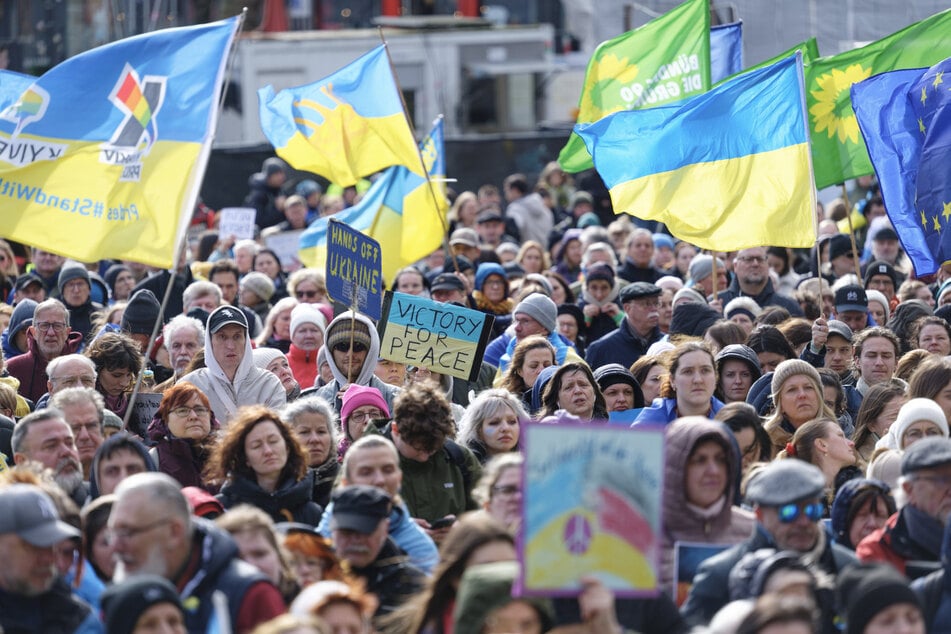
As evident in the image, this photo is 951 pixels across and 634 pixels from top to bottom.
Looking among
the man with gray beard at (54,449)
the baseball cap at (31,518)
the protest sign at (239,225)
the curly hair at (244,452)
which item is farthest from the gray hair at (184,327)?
the protest sign at (239,225)

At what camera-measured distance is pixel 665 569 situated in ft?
19.1

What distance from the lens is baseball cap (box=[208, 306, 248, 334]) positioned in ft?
30.4

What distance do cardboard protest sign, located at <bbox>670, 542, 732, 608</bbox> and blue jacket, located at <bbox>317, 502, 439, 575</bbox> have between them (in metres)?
0.95

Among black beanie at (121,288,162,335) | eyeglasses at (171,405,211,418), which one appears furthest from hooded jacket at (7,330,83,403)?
eyeglasses at (171,405,211,418)

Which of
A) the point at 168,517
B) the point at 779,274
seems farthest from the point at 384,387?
the point at 779,274

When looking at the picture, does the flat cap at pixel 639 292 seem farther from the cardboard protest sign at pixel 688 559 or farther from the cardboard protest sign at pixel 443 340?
the cardboard protest sign at pixel 688 559

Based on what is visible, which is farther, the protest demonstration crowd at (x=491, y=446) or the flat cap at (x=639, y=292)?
the flat cap at (x=639, y=292)

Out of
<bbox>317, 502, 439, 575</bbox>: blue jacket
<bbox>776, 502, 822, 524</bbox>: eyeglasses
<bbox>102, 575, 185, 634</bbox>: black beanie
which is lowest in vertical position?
<bbox>317, 502, 439, 575</bbox>: blue jacket

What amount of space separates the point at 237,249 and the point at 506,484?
10.3 m

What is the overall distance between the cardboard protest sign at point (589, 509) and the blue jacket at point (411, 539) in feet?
4.76

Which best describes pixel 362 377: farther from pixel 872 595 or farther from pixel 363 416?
pixel 872 595

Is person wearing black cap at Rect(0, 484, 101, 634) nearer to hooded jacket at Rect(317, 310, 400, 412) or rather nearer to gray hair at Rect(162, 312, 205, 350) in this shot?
hooded jacket at Rect(317, 310, 400, 412)

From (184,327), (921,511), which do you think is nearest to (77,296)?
(184,327)

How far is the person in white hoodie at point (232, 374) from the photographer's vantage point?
9.20 meters
